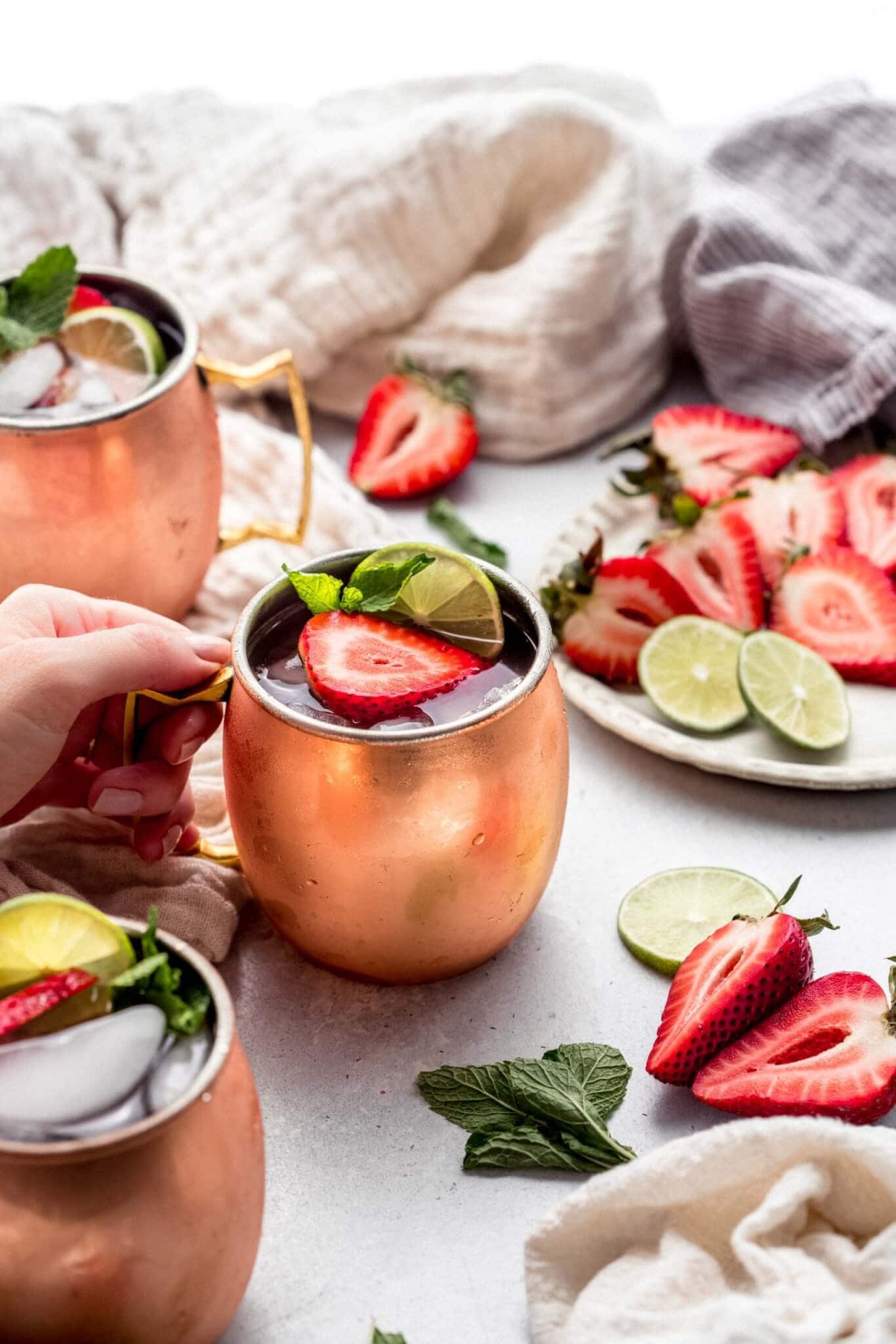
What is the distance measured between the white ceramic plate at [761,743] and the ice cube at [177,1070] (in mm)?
515

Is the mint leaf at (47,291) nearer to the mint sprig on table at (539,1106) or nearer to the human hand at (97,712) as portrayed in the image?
the human hand at (97,712)

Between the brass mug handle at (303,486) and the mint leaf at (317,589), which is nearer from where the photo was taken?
the mint leaf at (317,589)

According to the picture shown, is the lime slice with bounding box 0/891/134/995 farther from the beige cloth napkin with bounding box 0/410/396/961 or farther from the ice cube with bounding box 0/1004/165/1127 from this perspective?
the beige cloth napkin with bounding box 0/410/396/961

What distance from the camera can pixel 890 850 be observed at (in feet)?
3.50

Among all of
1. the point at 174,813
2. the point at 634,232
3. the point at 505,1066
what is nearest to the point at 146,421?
the point at 174,813

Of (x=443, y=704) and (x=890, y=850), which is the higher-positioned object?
(x=443, y=704)

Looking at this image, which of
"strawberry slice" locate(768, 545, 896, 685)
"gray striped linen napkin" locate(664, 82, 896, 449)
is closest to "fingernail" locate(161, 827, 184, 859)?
"strawberry slice" locate(768, 545, 896, 685)

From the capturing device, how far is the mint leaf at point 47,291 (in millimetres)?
1131

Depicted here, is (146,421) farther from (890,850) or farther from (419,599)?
(890,850)

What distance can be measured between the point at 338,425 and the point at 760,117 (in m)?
0.49

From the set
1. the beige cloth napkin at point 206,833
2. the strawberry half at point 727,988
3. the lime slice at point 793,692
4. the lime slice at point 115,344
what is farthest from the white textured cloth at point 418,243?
the strawberry half at point 727,988

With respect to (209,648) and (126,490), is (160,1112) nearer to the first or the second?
(209,648)

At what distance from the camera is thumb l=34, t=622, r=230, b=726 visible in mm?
856

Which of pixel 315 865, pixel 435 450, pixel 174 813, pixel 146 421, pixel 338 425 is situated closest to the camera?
pixel 315 865
